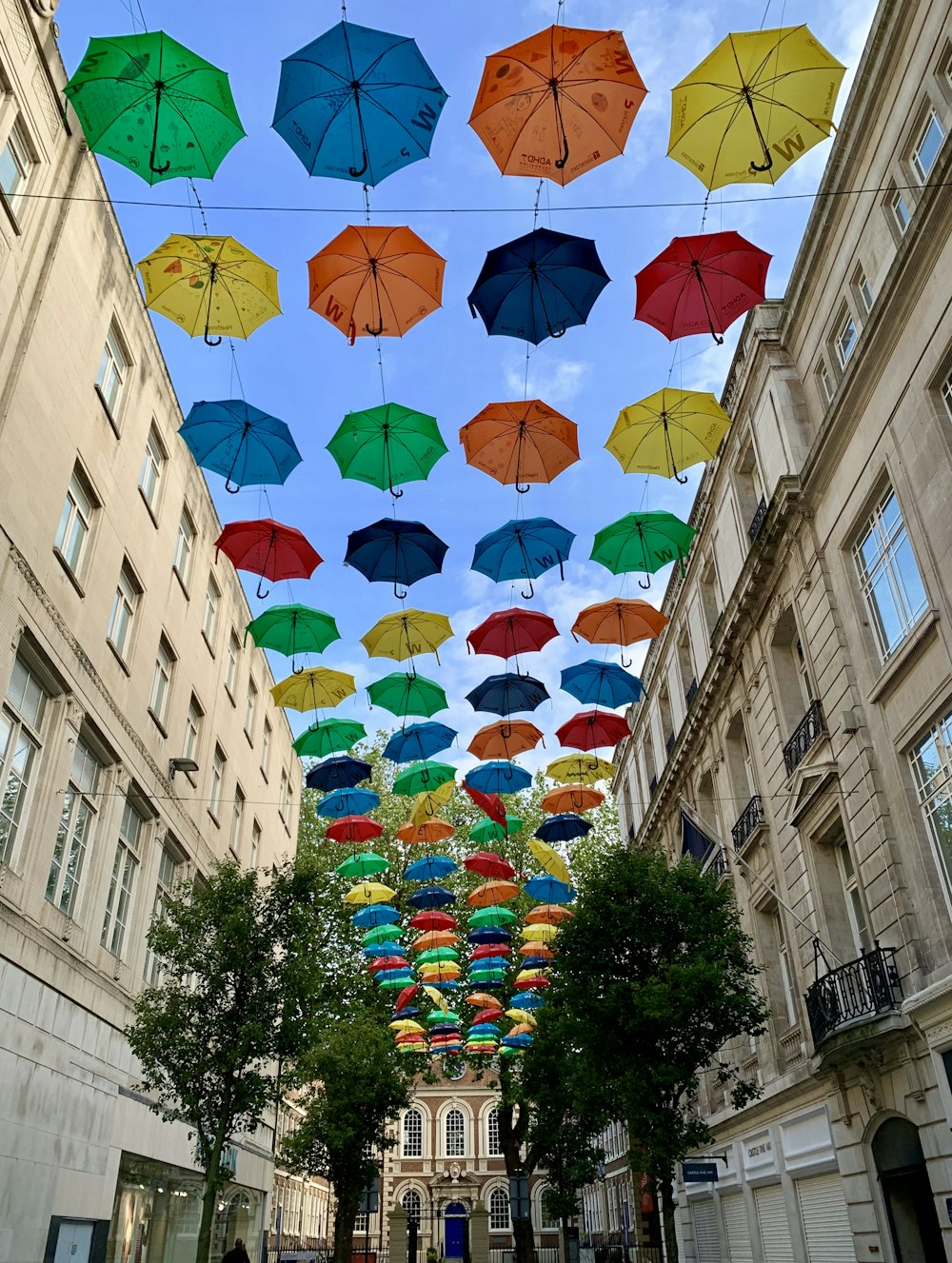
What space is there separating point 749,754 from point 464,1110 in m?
57.2

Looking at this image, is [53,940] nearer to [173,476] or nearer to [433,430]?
[433,430]

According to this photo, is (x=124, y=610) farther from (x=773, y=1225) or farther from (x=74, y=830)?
(x=773, y=1225)

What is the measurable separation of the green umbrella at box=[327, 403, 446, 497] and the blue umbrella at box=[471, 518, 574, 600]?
234cm

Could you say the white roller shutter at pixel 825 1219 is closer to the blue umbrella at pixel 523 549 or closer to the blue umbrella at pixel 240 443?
the blue umbrella at pixel 523 549

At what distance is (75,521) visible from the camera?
60.0ft

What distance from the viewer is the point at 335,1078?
99.6 ft

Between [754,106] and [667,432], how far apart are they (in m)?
5.64

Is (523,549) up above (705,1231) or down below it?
above

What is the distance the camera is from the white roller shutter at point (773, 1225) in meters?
19.4

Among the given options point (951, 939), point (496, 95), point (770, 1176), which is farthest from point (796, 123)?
point (770, 1176)

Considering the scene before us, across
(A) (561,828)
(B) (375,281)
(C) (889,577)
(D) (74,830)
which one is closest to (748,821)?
(A) (561,828)

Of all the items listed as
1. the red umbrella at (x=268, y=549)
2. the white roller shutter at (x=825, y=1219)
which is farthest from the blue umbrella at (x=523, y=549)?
the white roller shutter at (x=825, y=1219)

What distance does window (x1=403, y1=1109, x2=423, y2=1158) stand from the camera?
69.6 metres

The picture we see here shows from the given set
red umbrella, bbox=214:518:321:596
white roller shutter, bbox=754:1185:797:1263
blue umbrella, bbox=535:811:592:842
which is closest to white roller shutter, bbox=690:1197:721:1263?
white roller shutter, bbox=754:1185:797:1263
